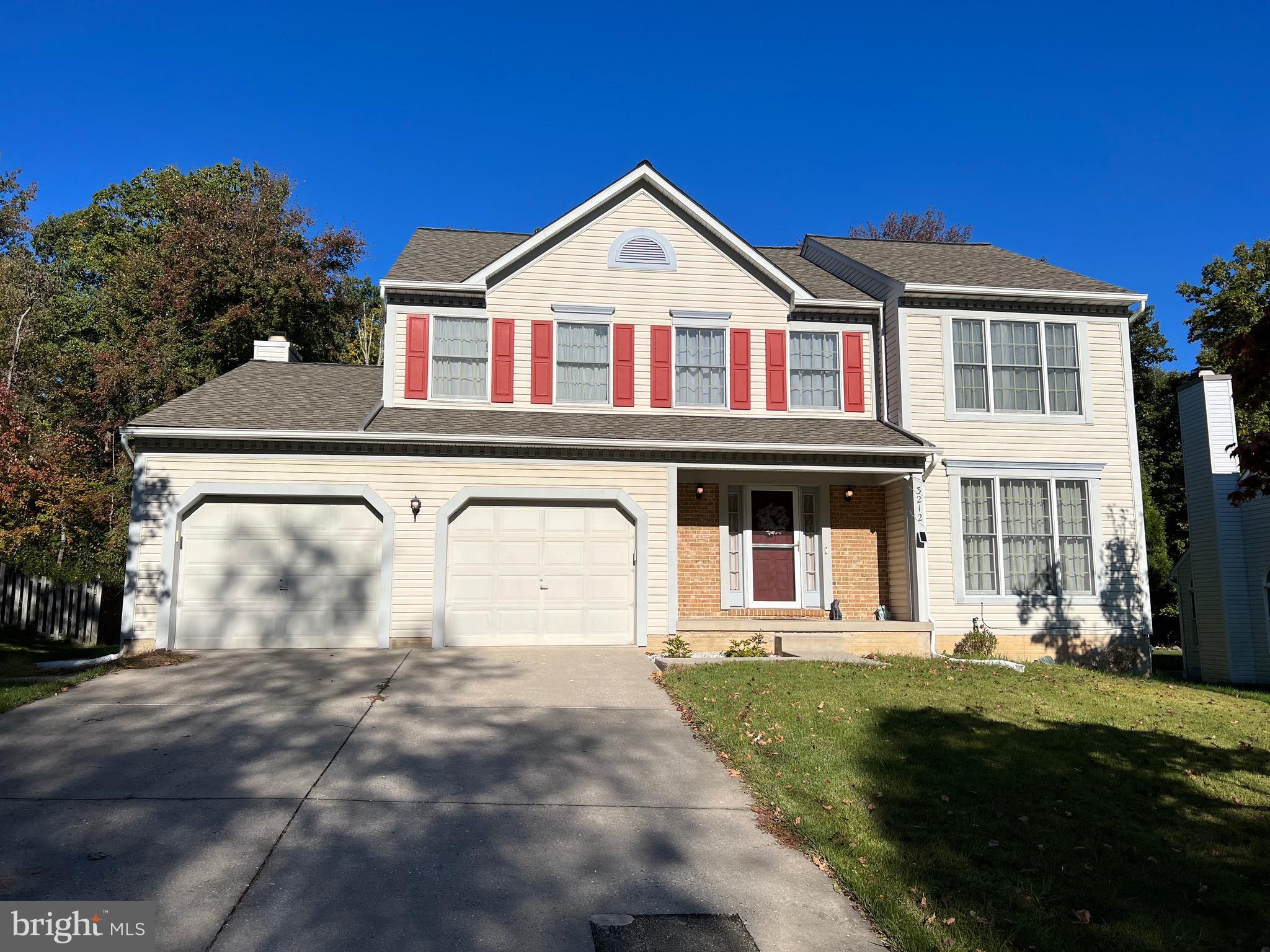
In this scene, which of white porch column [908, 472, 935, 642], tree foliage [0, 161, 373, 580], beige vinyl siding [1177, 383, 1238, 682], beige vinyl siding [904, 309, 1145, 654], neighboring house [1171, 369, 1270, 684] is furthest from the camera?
tree foliage [0, 161, 373, 580]

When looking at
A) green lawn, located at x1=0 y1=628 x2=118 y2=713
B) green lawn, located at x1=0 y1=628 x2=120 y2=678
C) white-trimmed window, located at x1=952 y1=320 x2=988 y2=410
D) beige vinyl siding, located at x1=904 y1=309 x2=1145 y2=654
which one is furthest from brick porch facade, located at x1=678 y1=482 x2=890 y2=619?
green lawn, located at x1=0 y1=628 x2=120 y2=678

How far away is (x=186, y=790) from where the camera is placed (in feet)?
19.3

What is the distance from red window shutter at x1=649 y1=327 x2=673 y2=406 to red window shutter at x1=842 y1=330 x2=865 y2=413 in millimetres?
3314

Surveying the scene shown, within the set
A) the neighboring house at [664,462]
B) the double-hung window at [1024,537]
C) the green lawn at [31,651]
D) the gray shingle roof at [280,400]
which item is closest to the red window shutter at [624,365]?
the neighboring house at [664,462]

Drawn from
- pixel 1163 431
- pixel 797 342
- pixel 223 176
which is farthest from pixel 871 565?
pixel 223 176

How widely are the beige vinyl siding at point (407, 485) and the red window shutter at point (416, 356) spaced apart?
192 cm

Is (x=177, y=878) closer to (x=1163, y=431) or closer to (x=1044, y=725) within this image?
(x=1044, y=725)

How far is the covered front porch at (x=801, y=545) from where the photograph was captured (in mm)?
14117

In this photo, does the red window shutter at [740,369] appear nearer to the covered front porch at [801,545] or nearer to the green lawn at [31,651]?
the covered front porch at [801,545]

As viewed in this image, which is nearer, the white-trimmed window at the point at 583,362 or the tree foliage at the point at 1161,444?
the white-trimmed window at the point at 583,362

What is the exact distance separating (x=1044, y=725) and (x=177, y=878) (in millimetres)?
7728

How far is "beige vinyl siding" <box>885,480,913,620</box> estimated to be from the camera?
14.0 metres

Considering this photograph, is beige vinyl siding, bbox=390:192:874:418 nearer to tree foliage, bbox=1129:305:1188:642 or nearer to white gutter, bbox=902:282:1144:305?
white gutter, bbox=902:282:1144:305
